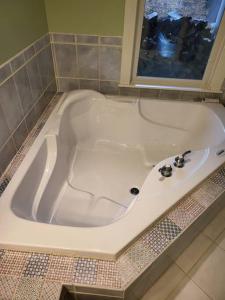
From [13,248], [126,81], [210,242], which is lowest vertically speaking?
[210,242]

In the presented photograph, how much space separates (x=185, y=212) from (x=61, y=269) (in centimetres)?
61

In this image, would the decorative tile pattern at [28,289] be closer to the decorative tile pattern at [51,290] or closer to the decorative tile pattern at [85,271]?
the decorative tile pattern at [51,290]

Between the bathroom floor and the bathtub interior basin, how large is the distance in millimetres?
478

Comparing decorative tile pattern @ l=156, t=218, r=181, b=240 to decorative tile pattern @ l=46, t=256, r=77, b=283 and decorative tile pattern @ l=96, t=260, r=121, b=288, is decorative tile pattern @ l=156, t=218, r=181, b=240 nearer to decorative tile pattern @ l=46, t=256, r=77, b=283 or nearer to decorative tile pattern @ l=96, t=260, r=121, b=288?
decorative tile pattern @ l=96, t=260, r=121, b=288

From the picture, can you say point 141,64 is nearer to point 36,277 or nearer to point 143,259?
point 143,259

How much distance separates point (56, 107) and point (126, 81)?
647 millimetres

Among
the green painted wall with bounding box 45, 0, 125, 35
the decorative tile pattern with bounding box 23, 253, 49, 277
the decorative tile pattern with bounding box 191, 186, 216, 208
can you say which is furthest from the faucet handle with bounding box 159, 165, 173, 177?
the green painted wall with bounding box 45, 0, 125, 35

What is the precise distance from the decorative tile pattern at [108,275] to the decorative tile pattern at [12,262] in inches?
11.9

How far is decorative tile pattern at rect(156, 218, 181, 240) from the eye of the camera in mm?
930

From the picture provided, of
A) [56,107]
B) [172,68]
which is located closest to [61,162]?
[56,107]

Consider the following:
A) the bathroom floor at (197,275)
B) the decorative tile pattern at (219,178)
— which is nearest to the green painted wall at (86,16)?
the decorative tile pattern at (219,178)

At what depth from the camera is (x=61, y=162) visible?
1.53 metres

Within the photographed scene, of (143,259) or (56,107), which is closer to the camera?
(143,259)

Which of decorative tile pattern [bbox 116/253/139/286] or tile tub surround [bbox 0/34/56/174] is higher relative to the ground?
tile tub surround [bbox 0/34/56/174]
